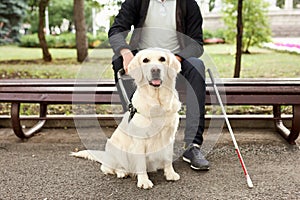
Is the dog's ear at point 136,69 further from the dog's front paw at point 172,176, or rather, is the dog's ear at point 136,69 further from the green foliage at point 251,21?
the green foliage at point 251,21

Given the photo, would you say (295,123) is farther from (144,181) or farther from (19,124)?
(19,124)

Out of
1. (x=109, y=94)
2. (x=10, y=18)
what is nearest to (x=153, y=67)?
(x=109, y=94)

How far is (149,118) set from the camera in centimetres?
262

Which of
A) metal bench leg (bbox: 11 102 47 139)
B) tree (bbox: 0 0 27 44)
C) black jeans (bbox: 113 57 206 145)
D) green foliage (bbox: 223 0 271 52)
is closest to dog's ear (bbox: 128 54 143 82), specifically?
black jeans (bbox: 113 57 206 145)

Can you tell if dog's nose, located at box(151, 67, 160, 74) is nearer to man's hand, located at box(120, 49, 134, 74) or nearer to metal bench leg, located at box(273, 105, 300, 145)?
man's hand, located at box(120, 49, 134, 74)

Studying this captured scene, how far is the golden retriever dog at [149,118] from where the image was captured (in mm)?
2549

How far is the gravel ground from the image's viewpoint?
2.54 metres

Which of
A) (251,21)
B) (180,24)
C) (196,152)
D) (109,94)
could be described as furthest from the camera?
(251,21)

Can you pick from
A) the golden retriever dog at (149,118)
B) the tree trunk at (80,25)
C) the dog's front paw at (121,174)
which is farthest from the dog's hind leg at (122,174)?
the tree trunk at (80,25)

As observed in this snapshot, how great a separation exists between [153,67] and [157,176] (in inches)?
33.2

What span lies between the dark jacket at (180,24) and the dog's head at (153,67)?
1.90 ft

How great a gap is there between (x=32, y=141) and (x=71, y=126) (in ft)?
1.77

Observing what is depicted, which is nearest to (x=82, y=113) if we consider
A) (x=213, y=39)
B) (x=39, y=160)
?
(x=39, y=160)

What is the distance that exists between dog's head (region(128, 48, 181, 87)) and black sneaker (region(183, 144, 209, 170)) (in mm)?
711
